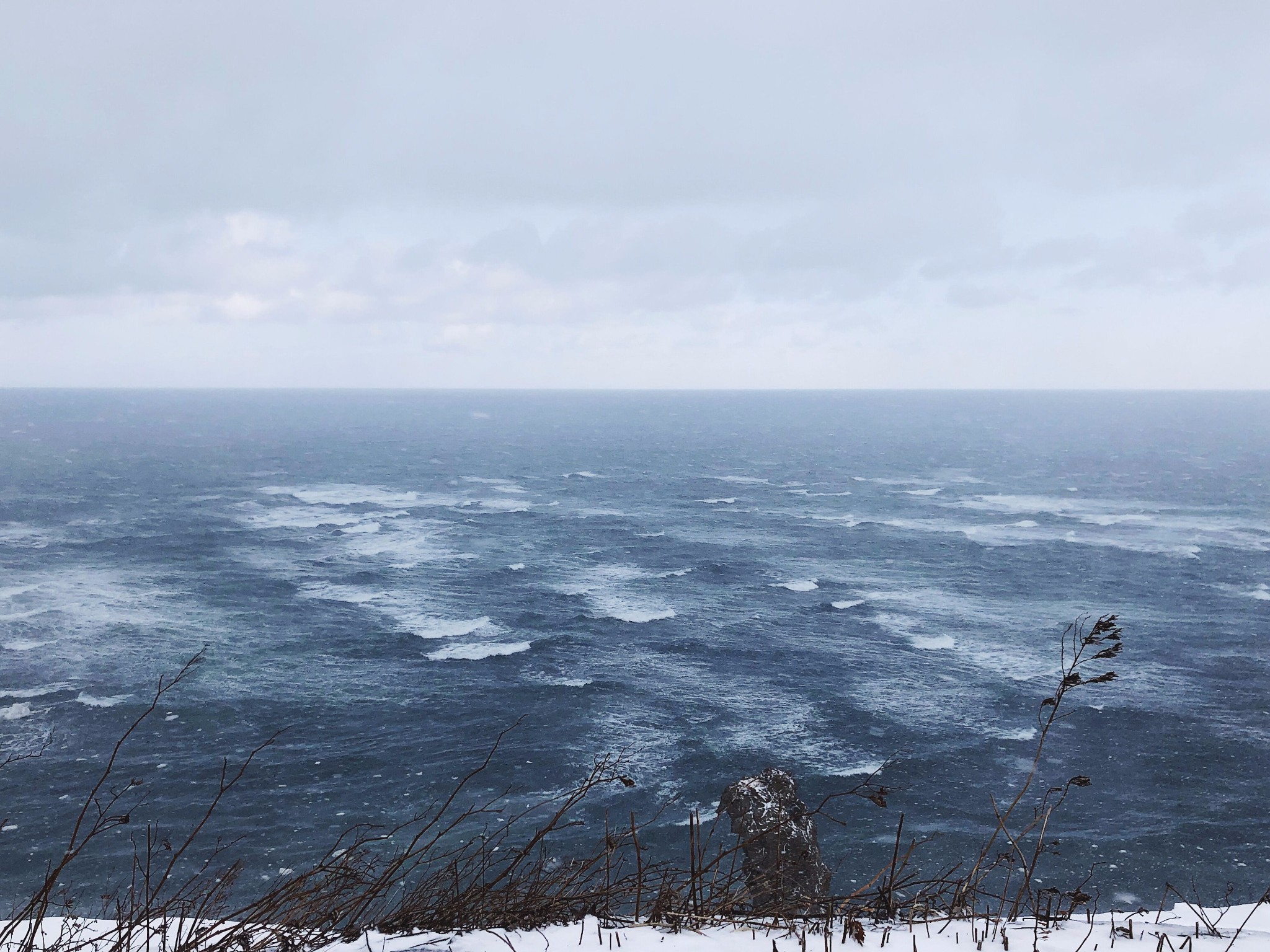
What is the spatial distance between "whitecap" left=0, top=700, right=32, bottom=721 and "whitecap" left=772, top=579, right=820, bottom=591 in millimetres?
41248

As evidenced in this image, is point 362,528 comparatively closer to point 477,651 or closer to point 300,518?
point 300,518

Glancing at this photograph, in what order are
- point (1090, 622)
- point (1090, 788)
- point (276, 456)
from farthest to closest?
point (276, 456)
point (1090, 622)
point (1090, 788)

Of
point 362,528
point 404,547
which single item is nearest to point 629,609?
point 404,547

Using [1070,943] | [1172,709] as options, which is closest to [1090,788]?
[1172,709]

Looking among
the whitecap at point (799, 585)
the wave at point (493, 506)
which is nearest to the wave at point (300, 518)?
the wave at point (493, 506)

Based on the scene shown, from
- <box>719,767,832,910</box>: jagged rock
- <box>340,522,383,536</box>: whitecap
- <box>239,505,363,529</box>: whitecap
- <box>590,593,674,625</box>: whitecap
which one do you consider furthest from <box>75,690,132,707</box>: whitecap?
<box>239,505,363,529</box>: whitecap

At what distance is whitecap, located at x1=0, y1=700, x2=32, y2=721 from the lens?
35.2 metres

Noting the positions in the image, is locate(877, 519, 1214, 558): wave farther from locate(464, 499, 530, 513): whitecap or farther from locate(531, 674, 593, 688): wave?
locate(531, 674, 593, 688): wave

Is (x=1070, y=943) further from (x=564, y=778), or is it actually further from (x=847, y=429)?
(x=847, y=429)

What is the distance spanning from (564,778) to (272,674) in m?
17.5

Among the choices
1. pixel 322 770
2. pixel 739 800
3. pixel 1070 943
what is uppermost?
pixel 1070 943

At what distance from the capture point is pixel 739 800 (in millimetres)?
16922

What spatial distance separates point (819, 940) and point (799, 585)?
5445cm

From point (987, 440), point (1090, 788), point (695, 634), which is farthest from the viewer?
point (987, 440)
